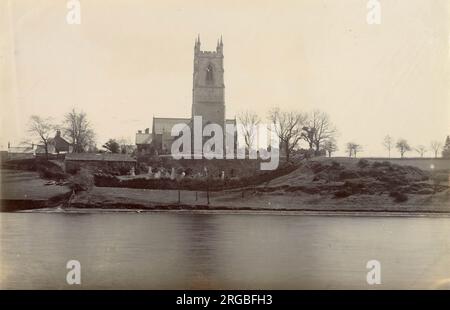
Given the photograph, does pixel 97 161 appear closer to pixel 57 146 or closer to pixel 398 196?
pixel 57 146

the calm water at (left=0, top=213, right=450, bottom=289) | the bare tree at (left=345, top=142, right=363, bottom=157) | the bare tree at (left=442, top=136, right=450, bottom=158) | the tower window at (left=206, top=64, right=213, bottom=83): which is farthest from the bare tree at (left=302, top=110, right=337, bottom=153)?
the tower window at (left=206, top=64, right=213, bottom=83)

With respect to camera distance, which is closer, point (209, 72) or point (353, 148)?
point (353, 148)

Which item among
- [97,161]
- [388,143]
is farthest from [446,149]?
[97,161]

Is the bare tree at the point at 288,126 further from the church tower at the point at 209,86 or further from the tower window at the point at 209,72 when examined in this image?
the tower window at the point at 209,72

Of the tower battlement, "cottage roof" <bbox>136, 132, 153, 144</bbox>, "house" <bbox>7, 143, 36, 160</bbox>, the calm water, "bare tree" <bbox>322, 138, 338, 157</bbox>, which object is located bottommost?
the calm water

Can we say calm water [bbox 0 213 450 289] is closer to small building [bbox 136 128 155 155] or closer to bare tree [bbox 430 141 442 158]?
bare tree [bbox 430 141 442 158]

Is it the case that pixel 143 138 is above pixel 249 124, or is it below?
below

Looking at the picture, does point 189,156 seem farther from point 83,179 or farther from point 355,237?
point 355,237
